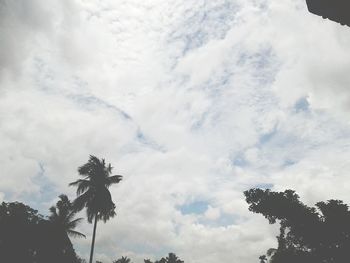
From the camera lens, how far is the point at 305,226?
3306cm

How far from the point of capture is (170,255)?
58656 mm

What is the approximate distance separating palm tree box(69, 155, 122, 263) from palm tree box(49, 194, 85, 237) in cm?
337

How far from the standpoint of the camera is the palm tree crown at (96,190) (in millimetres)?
34469

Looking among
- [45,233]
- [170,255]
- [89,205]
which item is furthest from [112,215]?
[170,255]

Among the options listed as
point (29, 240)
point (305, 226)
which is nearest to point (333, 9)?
point (305, 226)

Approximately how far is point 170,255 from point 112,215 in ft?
89.4

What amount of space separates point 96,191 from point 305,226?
68.9 feet

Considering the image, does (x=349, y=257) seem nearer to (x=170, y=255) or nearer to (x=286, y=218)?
(x=286, y=218)

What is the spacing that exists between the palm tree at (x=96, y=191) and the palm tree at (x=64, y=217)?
11.1 ft

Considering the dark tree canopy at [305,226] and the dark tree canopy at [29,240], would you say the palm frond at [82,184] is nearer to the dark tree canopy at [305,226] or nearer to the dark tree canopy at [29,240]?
the dark tree canopy at [29,240]

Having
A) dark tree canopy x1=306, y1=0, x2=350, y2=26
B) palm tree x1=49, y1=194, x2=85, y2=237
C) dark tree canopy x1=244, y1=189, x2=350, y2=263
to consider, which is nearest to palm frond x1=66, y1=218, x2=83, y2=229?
palm tree x1=49, y1=194, x2=85, y2=237

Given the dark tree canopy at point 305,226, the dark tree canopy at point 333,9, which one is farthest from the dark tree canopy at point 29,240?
the dark tree canopy at point 333,9

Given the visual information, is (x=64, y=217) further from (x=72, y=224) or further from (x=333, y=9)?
(x=333, y=9)

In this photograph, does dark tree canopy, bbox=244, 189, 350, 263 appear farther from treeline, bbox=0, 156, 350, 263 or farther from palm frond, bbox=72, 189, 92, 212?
palm frond, bbox=72, 189, 92, 212
